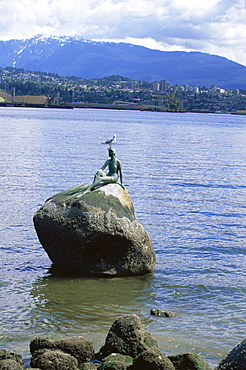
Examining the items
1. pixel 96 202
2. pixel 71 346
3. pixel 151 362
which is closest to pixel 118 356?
pixel 151 362

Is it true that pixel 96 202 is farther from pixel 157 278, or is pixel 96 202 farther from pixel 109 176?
pixel 157 278

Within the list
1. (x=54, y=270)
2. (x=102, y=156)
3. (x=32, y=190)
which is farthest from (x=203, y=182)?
(x=54, y=270)

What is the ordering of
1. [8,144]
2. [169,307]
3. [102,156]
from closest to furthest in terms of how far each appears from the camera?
[169,307] < [102,156] < [8,144]

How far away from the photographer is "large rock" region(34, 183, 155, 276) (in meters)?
14.0

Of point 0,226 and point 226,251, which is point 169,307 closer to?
point 226,251

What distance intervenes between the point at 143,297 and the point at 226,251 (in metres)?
5.33

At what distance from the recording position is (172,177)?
33.5m

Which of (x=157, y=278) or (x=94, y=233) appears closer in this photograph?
(x=94, y=233)

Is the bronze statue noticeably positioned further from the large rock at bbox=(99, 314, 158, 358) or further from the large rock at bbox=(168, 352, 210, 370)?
the large rock at bbox=(168, 352, 210, 370)

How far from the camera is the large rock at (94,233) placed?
13953 millimetres

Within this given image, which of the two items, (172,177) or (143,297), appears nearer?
(143,297)

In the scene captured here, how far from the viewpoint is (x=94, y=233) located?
547 inches

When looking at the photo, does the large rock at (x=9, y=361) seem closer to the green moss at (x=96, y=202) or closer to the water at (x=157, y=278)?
the water at (x=157, y=278)

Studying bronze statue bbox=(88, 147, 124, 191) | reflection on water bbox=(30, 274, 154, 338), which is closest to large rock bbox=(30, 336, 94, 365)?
reflection on water bbox=(30, 274, 154, 338)
